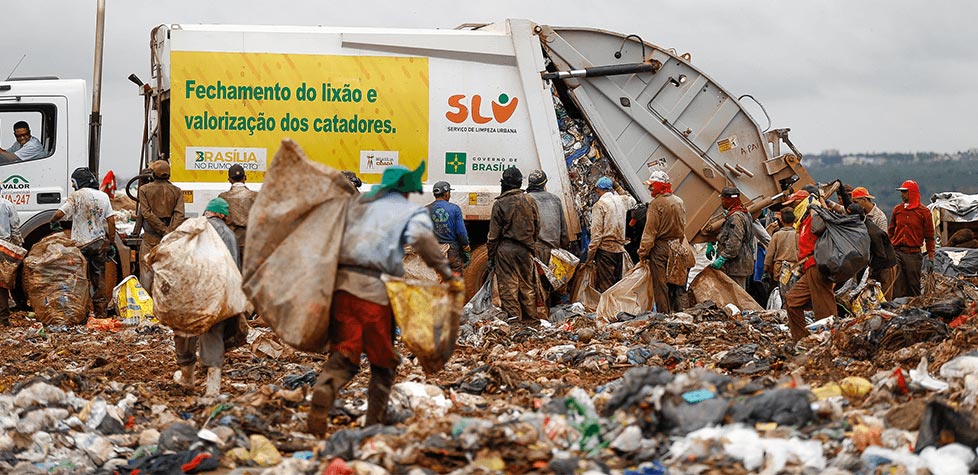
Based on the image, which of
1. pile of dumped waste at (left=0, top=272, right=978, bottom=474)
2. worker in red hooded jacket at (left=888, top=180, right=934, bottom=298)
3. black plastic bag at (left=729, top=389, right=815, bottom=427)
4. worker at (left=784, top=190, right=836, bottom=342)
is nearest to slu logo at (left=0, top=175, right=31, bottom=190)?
pile of dumped waste at (left=0, top=272, right=978, bottom=474)

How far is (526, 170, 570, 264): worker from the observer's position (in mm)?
12383

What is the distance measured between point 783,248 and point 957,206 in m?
8.01

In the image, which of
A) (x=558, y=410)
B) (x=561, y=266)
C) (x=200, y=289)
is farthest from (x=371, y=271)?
(x=561, y=266)

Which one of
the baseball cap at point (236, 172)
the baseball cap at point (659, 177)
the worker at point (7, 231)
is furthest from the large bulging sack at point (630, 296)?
the worker at point (7, 231)

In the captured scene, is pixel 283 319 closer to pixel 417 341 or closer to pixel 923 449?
→ pixel 417 341

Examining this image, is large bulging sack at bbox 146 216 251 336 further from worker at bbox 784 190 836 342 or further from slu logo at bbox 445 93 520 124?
slu logo at bbox 445 93 520 124

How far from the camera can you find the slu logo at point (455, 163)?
499 inches

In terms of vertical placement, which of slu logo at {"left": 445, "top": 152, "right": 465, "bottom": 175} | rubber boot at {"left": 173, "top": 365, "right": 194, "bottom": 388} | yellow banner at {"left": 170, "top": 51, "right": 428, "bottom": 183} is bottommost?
rubber boot at {"left": 173, "top": 365, "right": 194, "bottom": 388}

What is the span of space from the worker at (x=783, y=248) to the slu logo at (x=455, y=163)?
10.2 feet

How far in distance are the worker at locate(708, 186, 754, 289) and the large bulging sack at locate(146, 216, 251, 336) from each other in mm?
5988

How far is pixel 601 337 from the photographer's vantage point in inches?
424

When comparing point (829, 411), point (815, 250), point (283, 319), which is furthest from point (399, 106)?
point (829, 411)

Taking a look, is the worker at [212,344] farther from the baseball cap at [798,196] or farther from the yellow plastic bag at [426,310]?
the baseball cap at [798,196]

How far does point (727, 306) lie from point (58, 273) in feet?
20.9
